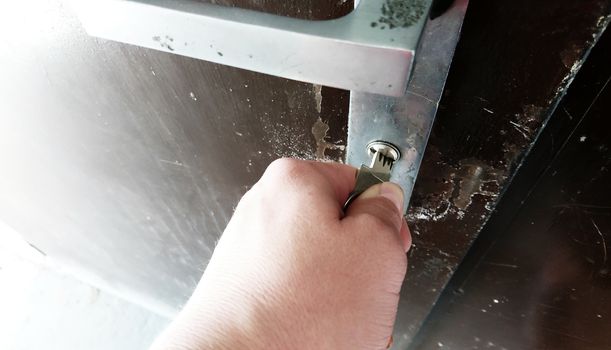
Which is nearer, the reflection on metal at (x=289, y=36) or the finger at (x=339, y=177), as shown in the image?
the reflection on metal at (x=289, y=36)

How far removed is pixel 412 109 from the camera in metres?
0.30

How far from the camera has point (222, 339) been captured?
0.87 feet

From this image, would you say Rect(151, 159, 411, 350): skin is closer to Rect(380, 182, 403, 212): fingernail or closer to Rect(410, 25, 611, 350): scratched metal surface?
Rect(380, 182, 403, 212): fingernail

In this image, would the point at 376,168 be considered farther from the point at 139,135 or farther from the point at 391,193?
the point at 139,135

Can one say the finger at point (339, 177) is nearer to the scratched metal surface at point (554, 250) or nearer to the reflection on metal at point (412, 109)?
the reflection on metal at point (412, 109)

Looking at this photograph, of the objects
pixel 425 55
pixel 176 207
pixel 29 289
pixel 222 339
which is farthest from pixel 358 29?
pixel 29 289

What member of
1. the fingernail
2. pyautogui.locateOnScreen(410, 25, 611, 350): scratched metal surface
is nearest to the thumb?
the fingernail

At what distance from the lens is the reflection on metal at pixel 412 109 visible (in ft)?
0.83

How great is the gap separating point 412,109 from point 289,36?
11cm

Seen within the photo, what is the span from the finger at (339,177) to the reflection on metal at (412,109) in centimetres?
2

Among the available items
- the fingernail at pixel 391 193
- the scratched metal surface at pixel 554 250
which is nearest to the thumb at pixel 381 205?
the fingernail at pixel 391 193

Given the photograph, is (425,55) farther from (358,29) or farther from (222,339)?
(222,339)

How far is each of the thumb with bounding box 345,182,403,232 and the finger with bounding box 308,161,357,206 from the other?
0.06 feet

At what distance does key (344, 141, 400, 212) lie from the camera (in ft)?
1.02
